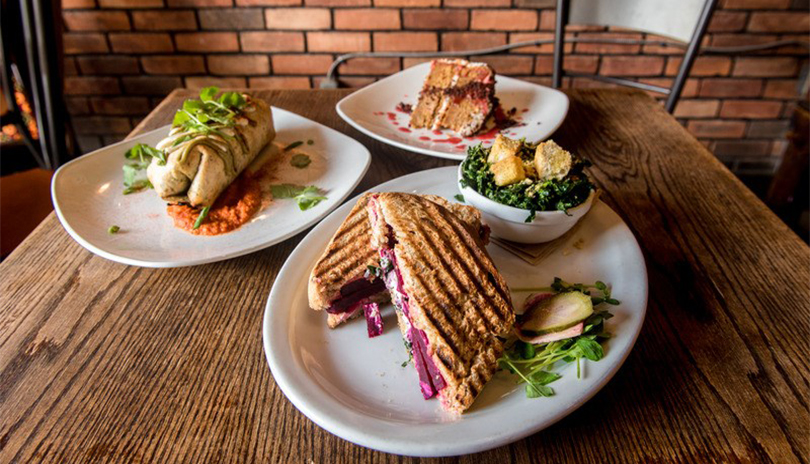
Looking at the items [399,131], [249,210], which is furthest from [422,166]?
[249,210]

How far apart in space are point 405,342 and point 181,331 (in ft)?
1.55

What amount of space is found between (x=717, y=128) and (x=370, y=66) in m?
2.32

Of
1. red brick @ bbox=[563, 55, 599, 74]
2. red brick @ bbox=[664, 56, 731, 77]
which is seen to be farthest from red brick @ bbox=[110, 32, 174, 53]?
red brick @ bbox=[664, 56, 731, 77]

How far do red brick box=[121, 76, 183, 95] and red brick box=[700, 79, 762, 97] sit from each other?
3383mm

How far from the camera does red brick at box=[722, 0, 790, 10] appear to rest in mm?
2758

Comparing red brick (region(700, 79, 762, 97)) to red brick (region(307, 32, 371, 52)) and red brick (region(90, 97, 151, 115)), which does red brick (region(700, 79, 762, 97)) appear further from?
red brick (region(90, 97, 151, 115))

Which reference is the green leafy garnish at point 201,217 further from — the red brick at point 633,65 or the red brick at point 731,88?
the red brick at point 731,88

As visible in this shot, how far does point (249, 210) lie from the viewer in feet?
4.43

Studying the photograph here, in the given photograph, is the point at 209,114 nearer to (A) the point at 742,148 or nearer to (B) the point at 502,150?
(B) the point at 502,150

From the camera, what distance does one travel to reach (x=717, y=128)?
126 inches

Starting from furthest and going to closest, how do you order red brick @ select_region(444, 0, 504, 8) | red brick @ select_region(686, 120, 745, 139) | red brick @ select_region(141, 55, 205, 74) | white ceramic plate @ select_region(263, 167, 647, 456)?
red brick @ select_region(686, 120, 745, 139) → red brick @ select_region(141, 55, 205, 74) → red brick @ select_region(444, 0, 504, 8) → white ceramic plate @ select_region(263, 167, 647, 456)

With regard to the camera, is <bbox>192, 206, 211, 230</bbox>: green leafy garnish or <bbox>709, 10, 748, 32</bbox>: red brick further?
<bbox>709, 10, 748, 32</bbox>: red brick

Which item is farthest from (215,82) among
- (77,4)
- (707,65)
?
(707,65)

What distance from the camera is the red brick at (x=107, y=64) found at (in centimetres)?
307
